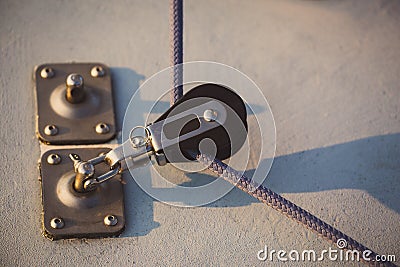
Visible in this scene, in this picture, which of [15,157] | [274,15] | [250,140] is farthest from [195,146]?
[274,15]

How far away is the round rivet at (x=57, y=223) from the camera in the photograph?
90 centimetres

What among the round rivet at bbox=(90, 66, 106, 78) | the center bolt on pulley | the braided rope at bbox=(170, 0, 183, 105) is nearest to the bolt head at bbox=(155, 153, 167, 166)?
the center bolt on pulley

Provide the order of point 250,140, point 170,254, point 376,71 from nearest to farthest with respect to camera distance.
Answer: point 170,254
point 250,140
point 376,71

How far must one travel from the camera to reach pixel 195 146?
932 mm

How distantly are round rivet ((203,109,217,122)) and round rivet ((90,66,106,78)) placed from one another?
22cm

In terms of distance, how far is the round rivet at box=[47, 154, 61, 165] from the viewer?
955mm

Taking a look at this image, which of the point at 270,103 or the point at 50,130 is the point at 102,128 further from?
the point at 270,103

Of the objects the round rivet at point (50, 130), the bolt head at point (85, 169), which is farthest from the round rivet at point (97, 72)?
the bolt head at point (85, 169)

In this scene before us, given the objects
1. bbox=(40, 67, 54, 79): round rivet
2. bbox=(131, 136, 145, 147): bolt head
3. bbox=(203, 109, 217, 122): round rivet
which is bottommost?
bbox=(131, 136, 145, 147): bolt head

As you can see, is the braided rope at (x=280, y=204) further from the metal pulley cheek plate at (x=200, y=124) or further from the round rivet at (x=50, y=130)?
the round rivet at (x=50, y=130)

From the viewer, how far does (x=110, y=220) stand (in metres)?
0.92

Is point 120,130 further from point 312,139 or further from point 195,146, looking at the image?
point 312,139

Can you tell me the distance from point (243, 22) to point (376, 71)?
24cm

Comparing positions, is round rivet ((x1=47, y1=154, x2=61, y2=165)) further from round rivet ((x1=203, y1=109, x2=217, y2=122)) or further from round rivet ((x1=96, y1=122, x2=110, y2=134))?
round rivet ((x1=203, y1=109, x2=217, y2=122))
